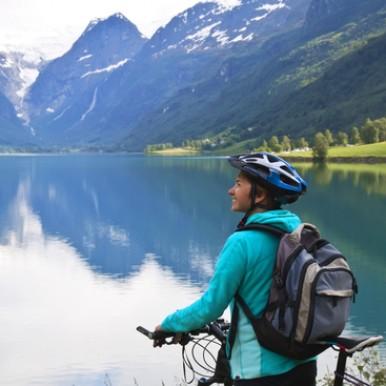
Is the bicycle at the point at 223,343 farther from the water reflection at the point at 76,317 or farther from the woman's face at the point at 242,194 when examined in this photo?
the water reflection at the point at 76,317

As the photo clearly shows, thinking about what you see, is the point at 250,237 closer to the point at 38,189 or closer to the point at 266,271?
the point at 266,271

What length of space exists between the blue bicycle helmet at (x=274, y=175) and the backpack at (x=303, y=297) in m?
0.36

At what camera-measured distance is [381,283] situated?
31.3 meters

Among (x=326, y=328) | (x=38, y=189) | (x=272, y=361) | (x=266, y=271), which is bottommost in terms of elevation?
(x=38, y=189)

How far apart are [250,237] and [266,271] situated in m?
0.33

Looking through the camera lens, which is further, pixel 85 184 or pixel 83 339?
pixel 85 184

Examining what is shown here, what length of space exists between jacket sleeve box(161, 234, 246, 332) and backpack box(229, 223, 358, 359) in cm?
26

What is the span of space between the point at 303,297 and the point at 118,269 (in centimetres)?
3422

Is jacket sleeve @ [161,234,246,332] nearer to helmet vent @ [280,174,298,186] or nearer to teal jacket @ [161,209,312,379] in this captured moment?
teal jacket @ [161,209,312,379]

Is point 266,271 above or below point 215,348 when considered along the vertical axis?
above

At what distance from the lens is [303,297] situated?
505 centimetres

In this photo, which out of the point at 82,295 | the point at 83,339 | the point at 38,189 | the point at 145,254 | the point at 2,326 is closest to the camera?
the point at 83,339

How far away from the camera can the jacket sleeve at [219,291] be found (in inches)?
206

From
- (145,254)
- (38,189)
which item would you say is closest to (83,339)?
(145,254)
